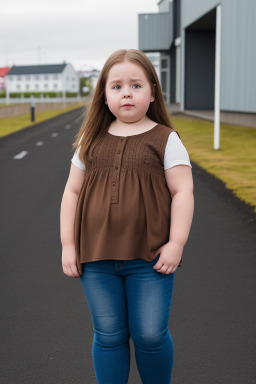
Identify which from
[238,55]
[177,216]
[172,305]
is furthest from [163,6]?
[177,216]

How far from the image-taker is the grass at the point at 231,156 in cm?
884

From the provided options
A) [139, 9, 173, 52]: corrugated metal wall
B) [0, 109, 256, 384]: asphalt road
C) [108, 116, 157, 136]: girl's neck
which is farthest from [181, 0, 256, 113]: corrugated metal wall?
[108, 116, 157, 136]: girl's neck

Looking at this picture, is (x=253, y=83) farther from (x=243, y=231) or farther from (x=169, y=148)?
(x=169, y=148)

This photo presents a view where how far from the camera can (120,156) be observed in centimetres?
217

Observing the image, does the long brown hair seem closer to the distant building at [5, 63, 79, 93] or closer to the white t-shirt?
the white t-shirt

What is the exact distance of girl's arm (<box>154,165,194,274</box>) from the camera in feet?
6.97

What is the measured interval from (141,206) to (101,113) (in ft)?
1.72

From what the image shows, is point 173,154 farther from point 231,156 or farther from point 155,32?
point 155,32

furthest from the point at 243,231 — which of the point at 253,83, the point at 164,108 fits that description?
the point at 253,83

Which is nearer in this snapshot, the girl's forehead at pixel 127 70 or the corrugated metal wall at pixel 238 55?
the girl's forehead at pixel 127 70

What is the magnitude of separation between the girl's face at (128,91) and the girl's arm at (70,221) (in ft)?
1.09

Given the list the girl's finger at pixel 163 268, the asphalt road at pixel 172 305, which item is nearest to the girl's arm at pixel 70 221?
the girl's finger at pixel 163 268

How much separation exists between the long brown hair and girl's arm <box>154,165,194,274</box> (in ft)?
1.12

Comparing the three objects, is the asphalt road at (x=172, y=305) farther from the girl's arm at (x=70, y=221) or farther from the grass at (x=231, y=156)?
the grass at (x=231, y=156)
